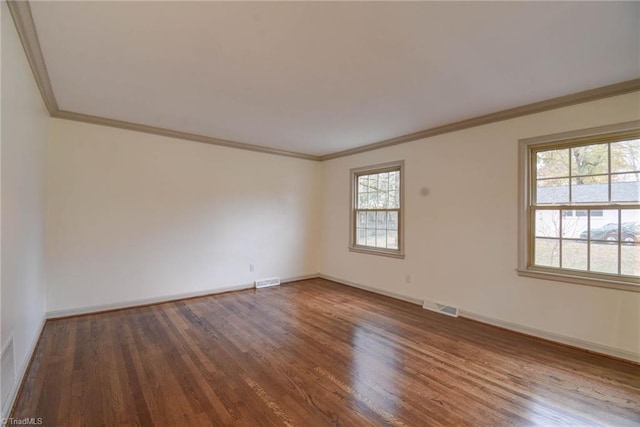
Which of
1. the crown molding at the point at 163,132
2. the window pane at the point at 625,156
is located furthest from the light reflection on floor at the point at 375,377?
the crown molding at the point at 163,132

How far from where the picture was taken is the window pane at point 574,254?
3.01m

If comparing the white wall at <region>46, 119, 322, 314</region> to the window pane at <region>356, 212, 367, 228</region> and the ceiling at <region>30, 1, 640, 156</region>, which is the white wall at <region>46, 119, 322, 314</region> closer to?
the ceiling at <region>30, 1, 640, 156</region>

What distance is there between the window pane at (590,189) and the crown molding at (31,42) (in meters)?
4.72

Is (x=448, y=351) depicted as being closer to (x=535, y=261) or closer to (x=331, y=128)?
(x=535, y=261)

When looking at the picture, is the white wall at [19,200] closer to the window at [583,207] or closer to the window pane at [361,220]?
the window pane at [361,220]

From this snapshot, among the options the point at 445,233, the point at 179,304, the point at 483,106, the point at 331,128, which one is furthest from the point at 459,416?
the point at 179,304

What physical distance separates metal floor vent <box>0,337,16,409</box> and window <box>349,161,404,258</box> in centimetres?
428

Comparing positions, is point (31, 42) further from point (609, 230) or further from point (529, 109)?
point (609, 230)

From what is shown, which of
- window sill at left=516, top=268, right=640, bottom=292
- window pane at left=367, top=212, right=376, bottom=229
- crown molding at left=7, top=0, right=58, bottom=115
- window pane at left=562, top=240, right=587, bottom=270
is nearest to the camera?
crown molding at left=7, top=0, right=58, bottom=115

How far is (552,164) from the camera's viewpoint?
3.23 metres

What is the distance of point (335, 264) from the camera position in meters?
5.84

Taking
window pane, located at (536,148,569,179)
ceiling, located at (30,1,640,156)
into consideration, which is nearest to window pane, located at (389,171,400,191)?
ceiling, located at (30,1,640,156)

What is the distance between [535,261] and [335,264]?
333cm

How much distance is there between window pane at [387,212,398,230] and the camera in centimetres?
485
